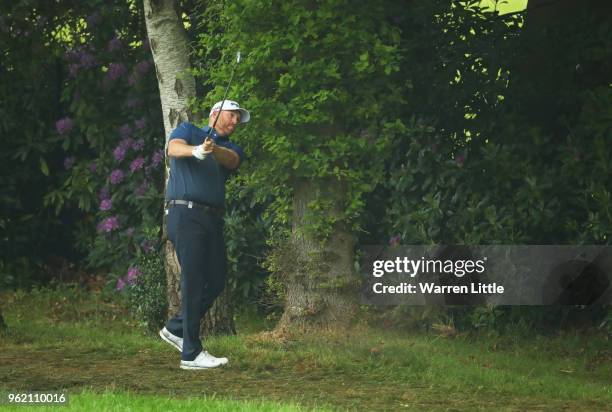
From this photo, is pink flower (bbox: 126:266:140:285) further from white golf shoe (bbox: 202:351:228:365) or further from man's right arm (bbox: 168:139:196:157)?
man's right arm (bbox: 168:139:196:157)

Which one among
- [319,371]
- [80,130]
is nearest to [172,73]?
[319,371]

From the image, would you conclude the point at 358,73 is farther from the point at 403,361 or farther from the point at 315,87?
the point at 403,361

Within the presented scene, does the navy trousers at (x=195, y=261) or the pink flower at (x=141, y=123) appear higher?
the pink flower at (x=141, y=123)

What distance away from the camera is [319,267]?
1245 cm

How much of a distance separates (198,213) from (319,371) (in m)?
1.75

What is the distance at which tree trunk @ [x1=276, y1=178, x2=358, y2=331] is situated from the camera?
1245 centimetres

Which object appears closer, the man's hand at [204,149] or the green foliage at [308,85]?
the man's hand at [204,149]

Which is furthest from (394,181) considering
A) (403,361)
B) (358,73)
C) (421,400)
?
(421,400)

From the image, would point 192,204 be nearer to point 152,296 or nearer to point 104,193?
point 152,296

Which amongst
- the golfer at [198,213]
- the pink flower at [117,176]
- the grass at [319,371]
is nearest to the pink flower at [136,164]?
the pink flower at [117,176]

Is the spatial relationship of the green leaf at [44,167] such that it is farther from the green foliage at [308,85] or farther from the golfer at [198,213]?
the golfer at [198,213]

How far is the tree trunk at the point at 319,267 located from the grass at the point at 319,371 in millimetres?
308

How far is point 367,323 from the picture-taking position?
43.2 ft

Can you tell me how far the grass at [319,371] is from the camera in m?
9.48
